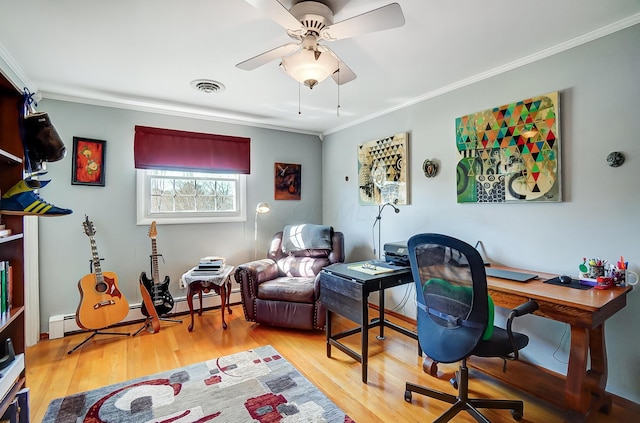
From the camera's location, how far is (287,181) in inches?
168

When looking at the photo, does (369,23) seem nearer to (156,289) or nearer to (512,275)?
(512,275)

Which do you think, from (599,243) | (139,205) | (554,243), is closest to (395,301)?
(554,243)

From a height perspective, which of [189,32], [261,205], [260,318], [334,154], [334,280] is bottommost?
[260,318]

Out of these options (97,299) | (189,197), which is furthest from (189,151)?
(97,299)

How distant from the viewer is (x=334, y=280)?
237 centimetres

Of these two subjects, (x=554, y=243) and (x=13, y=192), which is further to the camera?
(x=554, y=243)

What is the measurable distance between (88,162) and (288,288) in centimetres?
235

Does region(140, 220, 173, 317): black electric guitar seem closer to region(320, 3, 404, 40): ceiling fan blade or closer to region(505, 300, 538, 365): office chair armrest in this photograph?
region(320, 3, 404, 40): ceiling fan blade

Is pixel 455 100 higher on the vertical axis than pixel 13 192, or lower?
higher

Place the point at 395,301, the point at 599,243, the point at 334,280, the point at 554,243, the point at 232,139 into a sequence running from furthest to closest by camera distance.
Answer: the point at 232,139 → the point at 395,301 → the point at 334,280 → the point at 554,243 → the point at 599,243

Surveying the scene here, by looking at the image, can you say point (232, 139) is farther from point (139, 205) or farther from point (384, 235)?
point (384, 235)

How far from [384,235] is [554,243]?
1.65 meters

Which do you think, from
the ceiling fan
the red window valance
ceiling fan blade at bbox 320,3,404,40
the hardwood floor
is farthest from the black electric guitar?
ceiling fan blade at bbox 320,3,404,40

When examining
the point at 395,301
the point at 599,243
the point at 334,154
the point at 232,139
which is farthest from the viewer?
the point at 334,154
